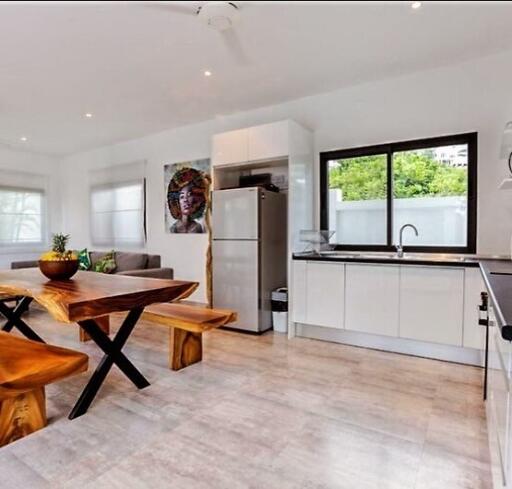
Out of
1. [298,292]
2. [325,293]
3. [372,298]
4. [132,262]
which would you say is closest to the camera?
[372,298]

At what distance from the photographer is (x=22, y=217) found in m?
6.55

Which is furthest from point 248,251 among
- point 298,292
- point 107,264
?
point 107,264

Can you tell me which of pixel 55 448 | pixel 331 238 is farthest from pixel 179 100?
pixel 55 448

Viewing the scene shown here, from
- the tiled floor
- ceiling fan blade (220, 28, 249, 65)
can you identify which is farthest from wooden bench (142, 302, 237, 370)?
ceiling fan blade (220, 28, 249, 65)

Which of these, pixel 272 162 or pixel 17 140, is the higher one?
pixel 17 140

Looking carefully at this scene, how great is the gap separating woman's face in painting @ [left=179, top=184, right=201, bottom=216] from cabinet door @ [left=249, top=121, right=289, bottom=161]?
155 centimetres

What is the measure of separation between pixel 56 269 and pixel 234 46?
7.16ft

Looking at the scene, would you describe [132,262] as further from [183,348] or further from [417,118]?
[417,118]

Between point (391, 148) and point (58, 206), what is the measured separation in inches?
250

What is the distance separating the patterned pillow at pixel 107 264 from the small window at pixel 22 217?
2272 millimetres

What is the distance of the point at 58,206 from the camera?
7.12 metres

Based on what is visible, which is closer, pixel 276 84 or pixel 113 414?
pixel 113 414

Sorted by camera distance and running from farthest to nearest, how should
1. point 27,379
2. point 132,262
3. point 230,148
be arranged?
point 132,262, point 230,148, point 27,379

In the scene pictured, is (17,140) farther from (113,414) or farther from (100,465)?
(100,465)
